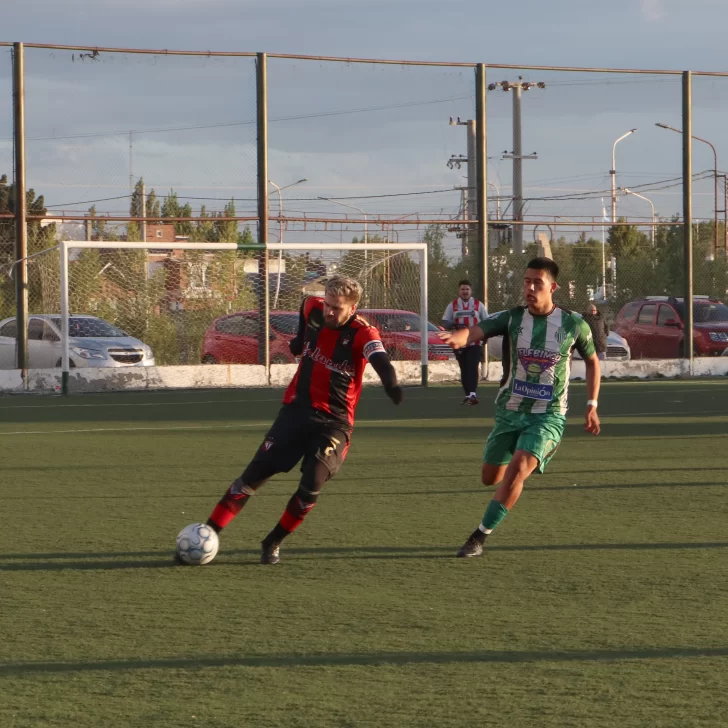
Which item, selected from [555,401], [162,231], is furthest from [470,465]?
[162,231]

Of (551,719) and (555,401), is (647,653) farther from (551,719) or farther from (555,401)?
(555,401)

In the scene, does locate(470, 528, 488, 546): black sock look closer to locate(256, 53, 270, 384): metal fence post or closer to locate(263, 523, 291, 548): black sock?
locate(263, 523, 291, 548): black sock

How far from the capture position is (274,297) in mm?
24406

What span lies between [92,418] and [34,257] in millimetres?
5788

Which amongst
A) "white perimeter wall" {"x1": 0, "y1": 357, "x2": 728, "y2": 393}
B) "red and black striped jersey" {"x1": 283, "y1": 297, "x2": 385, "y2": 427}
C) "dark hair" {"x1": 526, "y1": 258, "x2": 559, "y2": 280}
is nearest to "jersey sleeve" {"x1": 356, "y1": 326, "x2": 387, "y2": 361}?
"red and black striped jersey" {"x1": 283, "y1": 297, "x2": 385, "y2": 427}

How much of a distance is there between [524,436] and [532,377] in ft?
1.17

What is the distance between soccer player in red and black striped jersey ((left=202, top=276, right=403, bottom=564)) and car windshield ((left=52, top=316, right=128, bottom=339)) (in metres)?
15.8

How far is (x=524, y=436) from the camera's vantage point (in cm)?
768

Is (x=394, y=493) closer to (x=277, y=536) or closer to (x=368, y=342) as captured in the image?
(x=277, y=536)

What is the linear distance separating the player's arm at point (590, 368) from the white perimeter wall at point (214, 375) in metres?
15.4

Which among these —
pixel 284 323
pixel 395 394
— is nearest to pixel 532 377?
pixel 395 394

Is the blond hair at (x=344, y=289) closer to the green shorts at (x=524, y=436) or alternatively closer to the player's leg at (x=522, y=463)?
the green shorts at (x=524, y=436)

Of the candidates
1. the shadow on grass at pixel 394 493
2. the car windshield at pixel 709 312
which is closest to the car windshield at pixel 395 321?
the car windshield at pixel 709 312

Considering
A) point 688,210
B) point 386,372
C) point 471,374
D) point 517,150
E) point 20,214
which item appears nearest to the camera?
point 386,372
